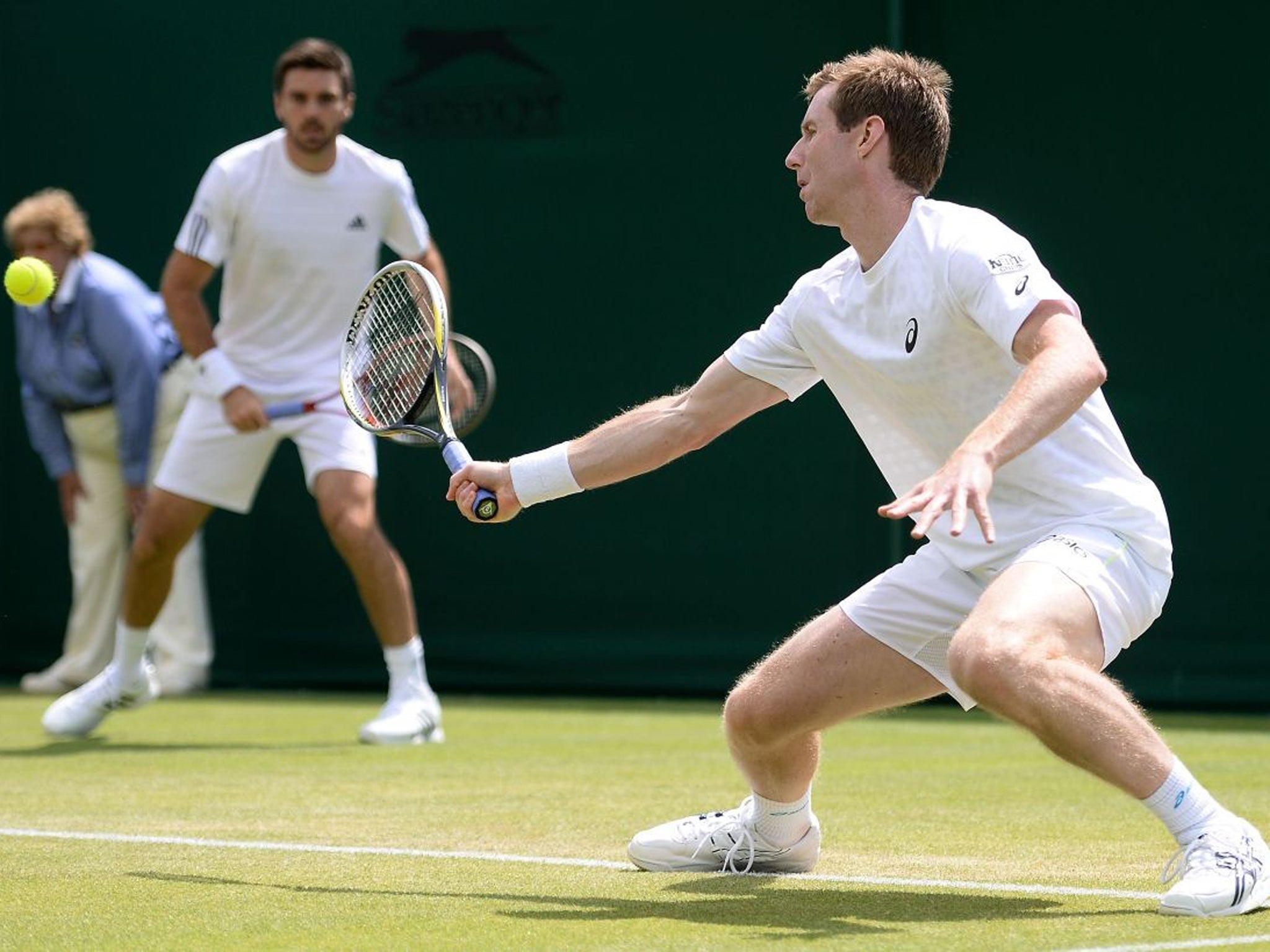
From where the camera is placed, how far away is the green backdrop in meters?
8.19

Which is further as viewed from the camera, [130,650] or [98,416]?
[98,416]

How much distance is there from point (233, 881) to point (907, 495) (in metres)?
1.53

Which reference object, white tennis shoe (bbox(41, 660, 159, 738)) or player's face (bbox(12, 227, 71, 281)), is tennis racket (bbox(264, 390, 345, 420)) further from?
player's face (bbox(12, 227, 71, 281))

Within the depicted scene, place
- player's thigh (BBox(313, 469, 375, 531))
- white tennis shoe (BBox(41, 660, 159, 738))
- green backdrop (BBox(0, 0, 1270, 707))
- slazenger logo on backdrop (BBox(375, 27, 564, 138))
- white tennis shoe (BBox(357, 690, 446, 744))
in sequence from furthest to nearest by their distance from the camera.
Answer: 1. slazenger logo on backdrop (BBox(375, 27, 564, 138))
2. green backdrop (BBox(0, 0, 1270, 707))
3. white tennis shoe (BBox(41, 660, 159, 738))
4. white tennis shoe (BBox(357, 690, 446, 744))
5. player's thigh (BBox(313, 469, 375, 531))

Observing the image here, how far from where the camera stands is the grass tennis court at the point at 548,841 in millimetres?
3535

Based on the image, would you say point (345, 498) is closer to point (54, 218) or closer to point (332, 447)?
point (332, 447)

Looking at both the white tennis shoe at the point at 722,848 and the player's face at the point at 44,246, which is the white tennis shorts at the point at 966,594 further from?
the player's face at the point at 44,246

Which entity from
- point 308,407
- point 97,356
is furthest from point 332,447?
point 97,356

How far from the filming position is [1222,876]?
3.50 meters

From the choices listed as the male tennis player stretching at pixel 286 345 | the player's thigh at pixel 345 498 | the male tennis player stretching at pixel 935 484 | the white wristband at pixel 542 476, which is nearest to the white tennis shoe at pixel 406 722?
the male tennis player stretching at pixel 286 345

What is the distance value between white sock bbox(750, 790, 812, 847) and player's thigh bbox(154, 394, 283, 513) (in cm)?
324

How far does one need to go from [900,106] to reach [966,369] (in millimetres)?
513

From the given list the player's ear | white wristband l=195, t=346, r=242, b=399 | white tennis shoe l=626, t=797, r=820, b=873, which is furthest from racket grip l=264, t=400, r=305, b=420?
the player's ear

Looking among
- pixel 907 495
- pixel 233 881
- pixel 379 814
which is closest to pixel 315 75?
pixel 379 814
